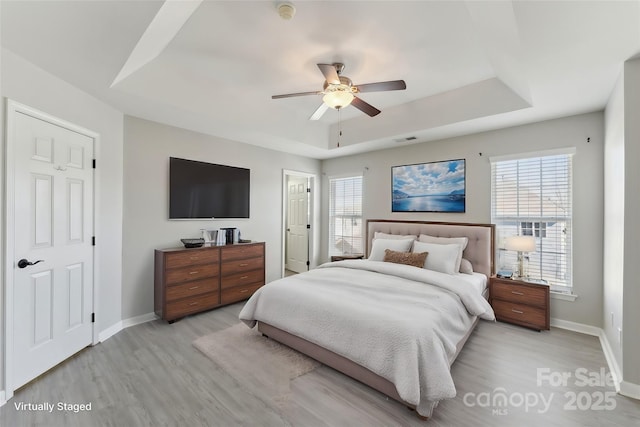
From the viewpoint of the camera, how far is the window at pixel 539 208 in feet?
10.8

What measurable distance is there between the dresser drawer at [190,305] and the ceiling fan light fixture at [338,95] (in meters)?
2.90

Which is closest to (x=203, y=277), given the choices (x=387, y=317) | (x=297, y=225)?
(x=387, y=317)

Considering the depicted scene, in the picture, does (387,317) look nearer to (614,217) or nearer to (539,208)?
(614,217)

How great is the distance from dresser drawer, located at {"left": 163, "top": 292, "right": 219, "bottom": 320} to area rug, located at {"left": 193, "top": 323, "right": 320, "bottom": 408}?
634mm

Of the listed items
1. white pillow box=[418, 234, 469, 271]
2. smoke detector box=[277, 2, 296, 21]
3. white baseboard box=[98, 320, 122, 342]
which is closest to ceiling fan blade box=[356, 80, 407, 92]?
smoke detector box=[277, 2, 296, 21]

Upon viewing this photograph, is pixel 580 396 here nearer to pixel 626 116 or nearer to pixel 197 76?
pixel 626 116

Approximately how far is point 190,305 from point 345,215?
3193mm

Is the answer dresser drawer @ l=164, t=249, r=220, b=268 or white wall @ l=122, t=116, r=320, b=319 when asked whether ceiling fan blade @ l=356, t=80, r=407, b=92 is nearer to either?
white wall @ l=122, t=116, r=320, b=319

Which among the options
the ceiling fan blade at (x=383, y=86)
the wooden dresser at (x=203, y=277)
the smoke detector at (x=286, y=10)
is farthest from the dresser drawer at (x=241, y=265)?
the smoke detector at (x=286, y=10)

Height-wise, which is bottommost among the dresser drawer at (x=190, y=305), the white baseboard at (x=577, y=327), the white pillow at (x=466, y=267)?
the white baseboard at (x=577, y=327)

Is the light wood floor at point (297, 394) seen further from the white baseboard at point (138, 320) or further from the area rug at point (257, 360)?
the white baseboard at point (138, 320)

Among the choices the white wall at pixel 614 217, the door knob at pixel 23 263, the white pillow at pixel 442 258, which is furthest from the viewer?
the white pillow at pixel 442 258

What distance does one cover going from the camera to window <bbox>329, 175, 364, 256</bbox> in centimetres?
535

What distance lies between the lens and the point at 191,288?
138 inches
